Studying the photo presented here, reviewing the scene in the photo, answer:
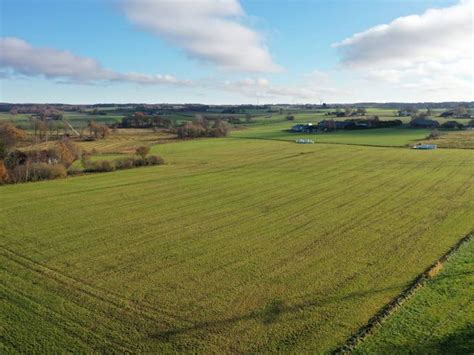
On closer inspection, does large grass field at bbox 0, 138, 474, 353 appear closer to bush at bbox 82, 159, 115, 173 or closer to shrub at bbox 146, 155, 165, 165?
bush at bbox 82, 159, 115, 173

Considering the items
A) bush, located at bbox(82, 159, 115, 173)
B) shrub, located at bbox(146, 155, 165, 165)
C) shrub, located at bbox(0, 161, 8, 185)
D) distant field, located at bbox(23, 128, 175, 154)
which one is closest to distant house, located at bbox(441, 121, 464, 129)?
distant field, located at bbox(23, 128, 175, 154)

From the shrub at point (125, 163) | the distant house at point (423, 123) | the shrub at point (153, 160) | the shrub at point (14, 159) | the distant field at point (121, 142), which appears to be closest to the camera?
the shrub at point (14, 159)

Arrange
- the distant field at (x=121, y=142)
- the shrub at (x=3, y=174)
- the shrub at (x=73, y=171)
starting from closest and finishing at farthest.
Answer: the shrub at (x=3, y=174), the shrub at (x=73, y=171), the distant field at (x=121, y=142)

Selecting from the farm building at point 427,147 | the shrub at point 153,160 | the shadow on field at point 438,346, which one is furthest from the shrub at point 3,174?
the farm building at point 427,147

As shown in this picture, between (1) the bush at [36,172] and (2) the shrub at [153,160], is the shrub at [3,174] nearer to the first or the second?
(1) the bush at [36,172]

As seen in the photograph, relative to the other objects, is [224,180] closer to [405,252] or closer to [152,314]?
[405,252]

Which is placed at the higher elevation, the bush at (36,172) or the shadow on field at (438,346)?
the bush at (36,172)

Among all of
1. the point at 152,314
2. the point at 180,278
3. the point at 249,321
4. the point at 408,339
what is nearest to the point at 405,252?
the point at 408,339
